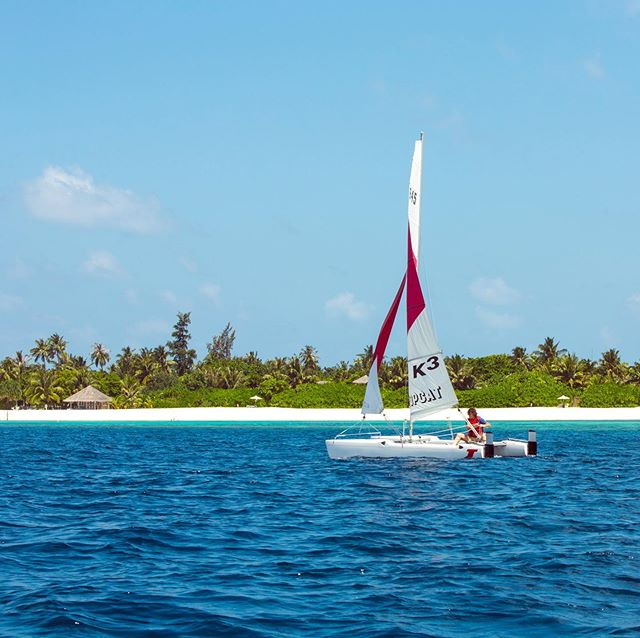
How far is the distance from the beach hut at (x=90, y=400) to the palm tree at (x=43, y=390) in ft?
9.86

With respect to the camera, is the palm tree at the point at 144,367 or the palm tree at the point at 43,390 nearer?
the palm tree at the point at 43,390

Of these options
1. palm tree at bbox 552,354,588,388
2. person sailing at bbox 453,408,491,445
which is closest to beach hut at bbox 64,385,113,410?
palm tree at bbox 552,354,588,388

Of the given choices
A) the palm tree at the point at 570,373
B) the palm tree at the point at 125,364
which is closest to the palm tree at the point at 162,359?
the palm tree at the point at 125,364

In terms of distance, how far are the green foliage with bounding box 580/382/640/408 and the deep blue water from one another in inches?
3122

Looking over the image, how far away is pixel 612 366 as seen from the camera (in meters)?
132

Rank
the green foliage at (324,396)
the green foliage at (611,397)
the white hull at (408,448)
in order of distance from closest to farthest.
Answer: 1. the white hull at (408,448)
2. the green foliage at (611,397)
3. the green foliage at (324,396)

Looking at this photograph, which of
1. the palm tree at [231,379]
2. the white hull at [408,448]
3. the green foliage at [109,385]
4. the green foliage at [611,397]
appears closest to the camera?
the white hull at [408,448]

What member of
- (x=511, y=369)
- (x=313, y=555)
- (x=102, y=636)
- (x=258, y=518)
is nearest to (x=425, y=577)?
(x=313, y=555)

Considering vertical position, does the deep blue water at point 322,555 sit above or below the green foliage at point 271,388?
below

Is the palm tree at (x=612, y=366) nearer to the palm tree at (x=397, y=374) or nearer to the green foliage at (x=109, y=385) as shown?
the palm tree at (x=397, y=374)

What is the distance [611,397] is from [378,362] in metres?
77.3

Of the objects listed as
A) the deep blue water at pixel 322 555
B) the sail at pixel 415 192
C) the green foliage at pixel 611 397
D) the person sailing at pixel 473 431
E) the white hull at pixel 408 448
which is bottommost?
the deep blue water at pixel 322 555

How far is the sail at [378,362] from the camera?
4162 cm

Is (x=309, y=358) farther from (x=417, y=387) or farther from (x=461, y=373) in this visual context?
(x=417, y=387)
